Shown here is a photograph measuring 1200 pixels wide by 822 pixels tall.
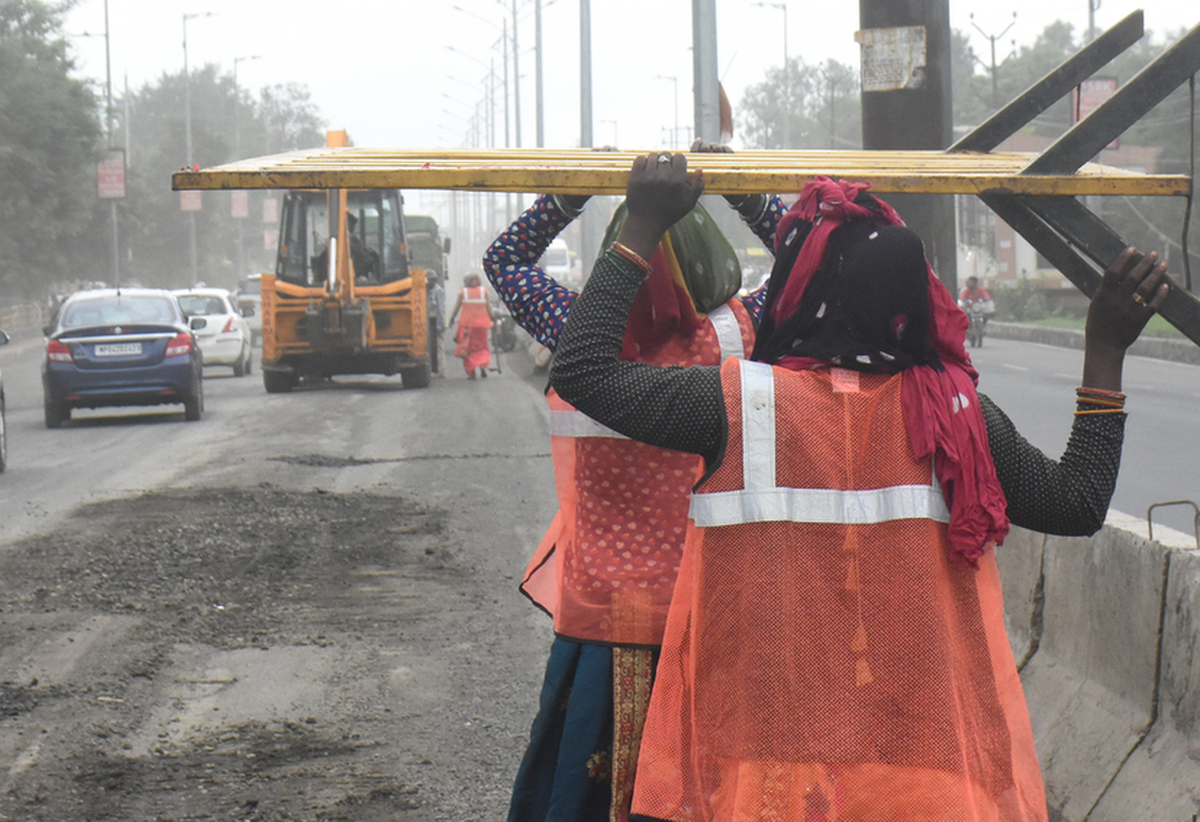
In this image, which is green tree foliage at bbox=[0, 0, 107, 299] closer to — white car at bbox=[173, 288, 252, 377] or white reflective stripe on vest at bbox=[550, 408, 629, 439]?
white car at bbox=[173, 288, 252, 377]

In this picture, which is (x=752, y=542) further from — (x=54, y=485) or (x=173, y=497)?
(x=54, y=485)

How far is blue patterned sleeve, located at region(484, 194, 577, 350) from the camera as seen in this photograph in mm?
2936

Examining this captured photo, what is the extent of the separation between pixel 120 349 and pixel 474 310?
7.50 meters

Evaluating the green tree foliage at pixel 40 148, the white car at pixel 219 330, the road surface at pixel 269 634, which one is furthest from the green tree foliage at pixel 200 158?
the road surface at pixel 269 634

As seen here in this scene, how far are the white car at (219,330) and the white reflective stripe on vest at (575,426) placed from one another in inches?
1026

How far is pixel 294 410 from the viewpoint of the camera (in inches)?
755

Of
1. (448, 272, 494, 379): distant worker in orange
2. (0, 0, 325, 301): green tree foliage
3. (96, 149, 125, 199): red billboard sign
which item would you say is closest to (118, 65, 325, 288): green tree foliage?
(0, 0, 325, 301): green tree foliage

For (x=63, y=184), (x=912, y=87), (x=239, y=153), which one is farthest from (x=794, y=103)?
(x=912, y=87)

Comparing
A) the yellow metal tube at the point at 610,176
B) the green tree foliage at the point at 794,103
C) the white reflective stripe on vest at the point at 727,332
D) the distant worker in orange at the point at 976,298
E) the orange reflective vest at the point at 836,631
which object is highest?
the green tree foliage at the point at 794,103

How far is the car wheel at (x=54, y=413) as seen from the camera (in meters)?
18.1

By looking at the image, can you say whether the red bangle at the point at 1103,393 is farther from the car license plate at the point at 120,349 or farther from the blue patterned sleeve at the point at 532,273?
the car license plate at the point at 120,349

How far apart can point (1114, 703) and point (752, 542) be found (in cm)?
207

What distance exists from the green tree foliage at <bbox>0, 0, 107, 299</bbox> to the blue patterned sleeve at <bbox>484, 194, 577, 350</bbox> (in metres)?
43.4

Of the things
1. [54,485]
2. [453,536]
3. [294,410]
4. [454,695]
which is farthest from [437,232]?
[454,695]
